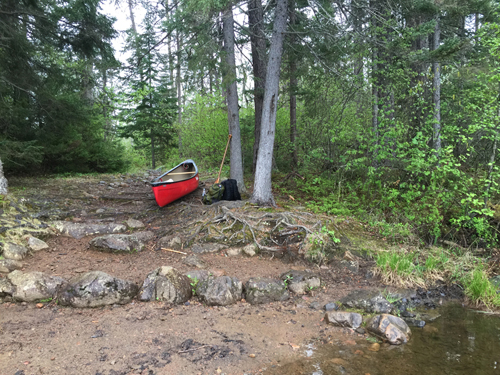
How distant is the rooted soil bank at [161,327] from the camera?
2.95 metres

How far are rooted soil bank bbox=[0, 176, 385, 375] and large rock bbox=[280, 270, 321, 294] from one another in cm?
12

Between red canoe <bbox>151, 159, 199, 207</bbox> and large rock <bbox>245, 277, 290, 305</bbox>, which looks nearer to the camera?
Answer: large rock <bbox>245, 277, 290, 305</bbox>

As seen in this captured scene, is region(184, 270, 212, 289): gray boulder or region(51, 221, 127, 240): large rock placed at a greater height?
region(51, 221, 127, 240): large rock

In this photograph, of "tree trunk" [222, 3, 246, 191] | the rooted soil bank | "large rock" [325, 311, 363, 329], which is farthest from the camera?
"tree trunk" [222, 3, 246, 191]

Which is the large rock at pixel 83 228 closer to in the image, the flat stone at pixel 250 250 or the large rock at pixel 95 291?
the large rock at pixel 95 291

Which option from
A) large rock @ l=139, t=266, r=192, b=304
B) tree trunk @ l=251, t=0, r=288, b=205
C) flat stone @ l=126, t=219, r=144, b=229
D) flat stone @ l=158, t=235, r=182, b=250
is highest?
tree trunk @ l=251, t=0, r=288, b=205

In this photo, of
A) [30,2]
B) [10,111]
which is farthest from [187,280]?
[30,2]

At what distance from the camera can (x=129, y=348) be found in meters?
3.15

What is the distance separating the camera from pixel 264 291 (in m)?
4.38

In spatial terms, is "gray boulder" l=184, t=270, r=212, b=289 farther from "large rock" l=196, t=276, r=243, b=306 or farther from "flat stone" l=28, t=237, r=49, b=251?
"flat stone" l=28, t=237, r=49, b=251

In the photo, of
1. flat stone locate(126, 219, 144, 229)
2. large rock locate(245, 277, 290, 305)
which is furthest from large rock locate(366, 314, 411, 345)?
flat stone locate(126, 219, 144, 229)

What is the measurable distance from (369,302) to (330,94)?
6.26m

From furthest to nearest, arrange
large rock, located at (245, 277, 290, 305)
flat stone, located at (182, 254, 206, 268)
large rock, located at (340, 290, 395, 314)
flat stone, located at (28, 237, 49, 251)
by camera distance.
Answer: flat stone, located at (28, 237, 49, 251)
flat stone, located at (182, 254, 206, 268)
large rock, located at (245, 277, 290, 305)
large rock, located at (340, 290, 395, 314)

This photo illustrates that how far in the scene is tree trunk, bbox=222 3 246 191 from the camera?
705cm
